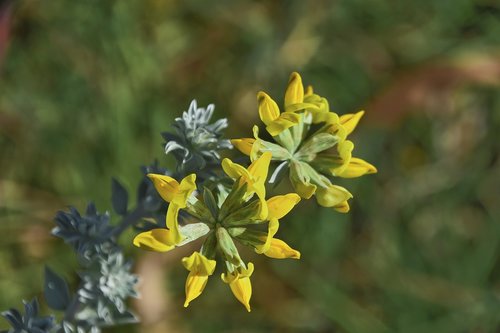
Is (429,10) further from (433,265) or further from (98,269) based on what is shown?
(98,269)

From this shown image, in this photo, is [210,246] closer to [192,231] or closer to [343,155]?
[192,231]

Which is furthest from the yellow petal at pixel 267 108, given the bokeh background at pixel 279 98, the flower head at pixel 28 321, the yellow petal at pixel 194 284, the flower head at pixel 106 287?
the bokeh background at pixel 279 98

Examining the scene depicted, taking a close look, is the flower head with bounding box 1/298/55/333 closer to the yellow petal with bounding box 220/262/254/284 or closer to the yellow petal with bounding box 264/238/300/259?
the yellow petal with bounding box 220/262/254/284

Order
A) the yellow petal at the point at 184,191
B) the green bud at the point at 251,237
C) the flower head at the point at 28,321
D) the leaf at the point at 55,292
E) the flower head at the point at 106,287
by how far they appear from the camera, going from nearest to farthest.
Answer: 1. the yellow petal at the point at 184,191
2. the green bud at the point at 251,237
3. the flower head at the point at 28,321
4. the flower head at the point at 106,287
5. the leaf at the point at 55,292

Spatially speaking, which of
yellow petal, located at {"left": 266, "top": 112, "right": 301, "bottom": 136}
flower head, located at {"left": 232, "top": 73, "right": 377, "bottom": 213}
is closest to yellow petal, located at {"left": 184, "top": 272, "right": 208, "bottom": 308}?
flower head, located at {"left": 232, "top": 73, "right": 377, "bottom": 213}

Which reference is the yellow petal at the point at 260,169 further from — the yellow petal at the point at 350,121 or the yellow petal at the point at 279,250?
the yellow petal at the point at 350,121
